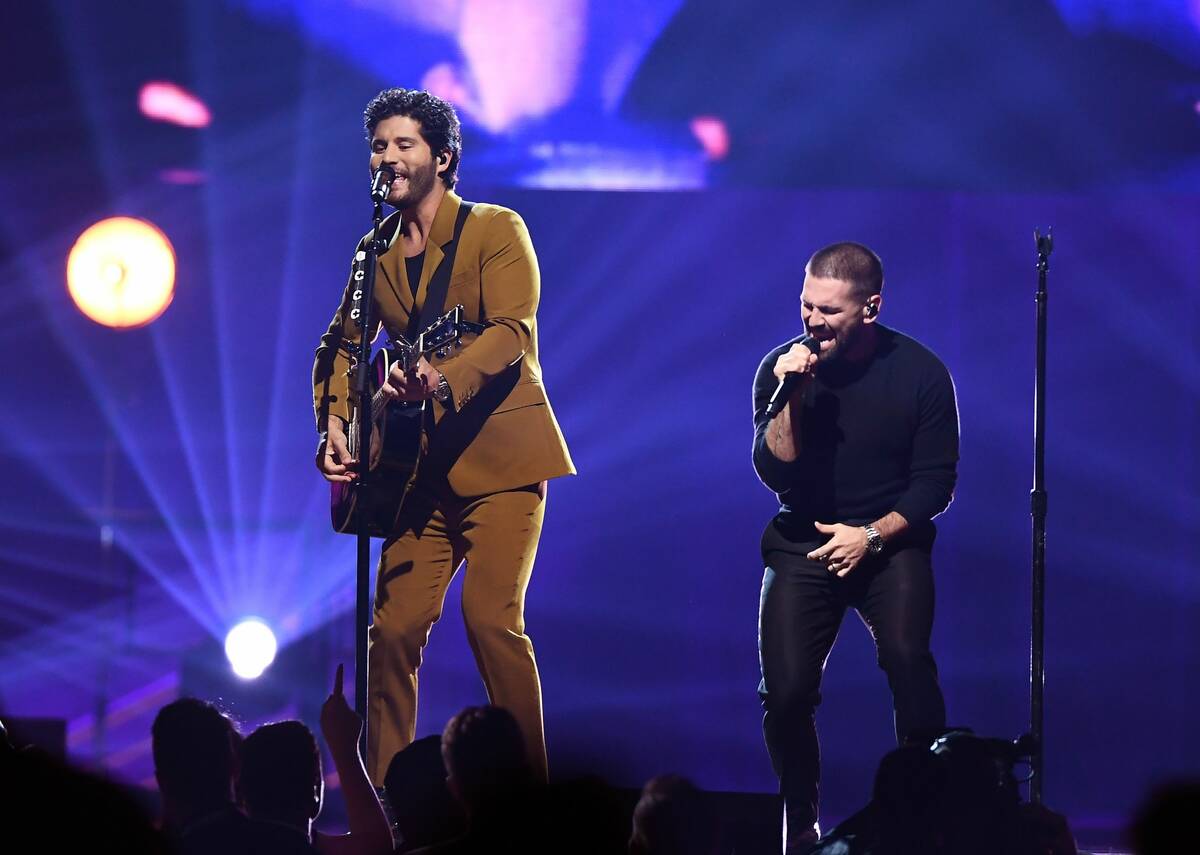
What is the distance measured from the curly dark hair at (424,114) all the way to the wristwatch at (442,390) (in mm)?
814

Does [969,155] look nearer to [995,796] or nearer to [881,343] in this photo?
[881,343]

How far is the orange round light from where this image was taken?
686cm

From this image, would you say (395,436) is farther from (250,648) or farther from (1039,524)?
(250,648)

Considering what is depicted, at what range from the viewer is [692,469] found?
6.83 metres

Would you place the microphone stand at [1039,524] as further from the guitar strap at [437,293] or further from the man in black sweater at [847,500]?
the guitar strap at [437,293]

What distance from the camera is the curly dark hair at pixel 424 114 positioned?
495cm

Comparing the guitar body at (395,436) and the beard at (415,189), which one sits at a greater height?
the beard at (415,189)

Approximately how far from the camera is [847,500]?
4.63m

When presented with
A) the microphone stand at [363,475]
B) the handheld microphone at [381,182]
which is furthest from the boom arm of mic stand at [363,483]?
the handheld microphone at [381,182]

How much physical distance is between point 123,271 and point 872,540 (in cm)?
407

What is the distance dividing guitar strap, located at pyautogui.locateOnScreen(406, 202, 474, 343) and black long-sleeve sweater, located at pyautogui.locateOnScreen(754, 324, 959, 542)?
110cm

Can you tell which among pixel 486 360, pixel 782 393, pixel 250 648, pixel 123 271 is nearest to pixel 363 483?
pixel 486 360

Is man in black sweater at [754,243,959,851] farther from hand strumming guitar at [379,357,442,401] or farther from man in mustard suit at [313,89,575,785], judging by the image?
hand strumming guitar at [379,357,442,401]

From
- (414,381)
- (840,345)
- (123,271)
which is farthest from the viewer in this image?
(123,271)
